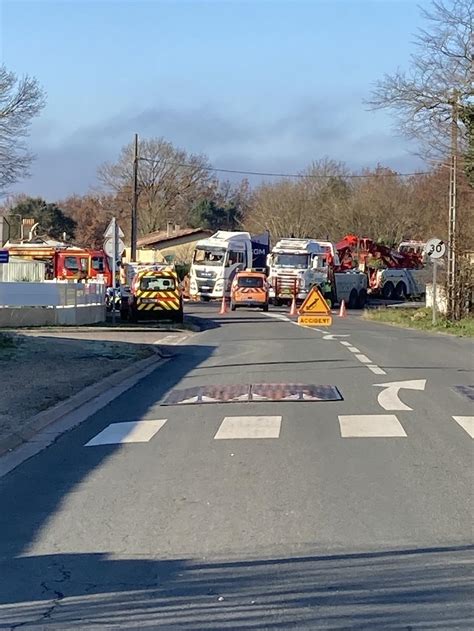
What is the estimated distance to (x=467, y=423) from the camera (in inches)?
484

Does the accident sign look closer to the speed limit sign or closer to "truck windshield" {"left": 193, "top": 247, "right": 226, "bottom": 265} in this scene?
the speed limit sign

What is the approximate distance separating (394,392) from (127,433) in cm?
476

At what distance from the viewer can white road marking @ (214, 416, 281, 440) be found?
1160 cm

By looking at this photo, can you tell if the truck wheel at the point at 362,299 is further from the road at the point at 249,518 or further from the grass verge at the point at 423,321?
the road at the point at 249,518

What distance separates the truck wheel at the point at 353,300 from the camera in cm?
5469

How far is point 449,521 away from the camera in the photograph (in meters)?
7.79

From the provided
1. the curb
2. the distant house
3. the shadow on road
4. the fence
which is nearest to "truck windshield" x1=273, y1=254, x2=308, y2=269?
the fence

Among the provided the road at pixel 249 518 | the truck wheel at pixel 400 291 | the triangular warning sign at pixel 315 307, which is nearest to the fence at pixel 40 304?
the triangular warning sign at pixel 315 307

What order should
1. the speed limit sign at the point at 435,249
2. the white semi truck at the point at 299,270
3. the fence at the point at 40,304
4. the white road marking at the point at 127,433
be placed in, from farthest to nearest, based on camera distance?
the white semi truck at the point at 299,270, the speed limit sign at the point at 435,249, the fence at the point at 40,304, the white road marking at the point at 127,433

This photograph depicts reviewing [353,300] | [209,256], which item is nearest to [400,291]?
A: [353,300]

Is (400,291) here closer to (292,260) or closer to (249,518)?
(292,260)

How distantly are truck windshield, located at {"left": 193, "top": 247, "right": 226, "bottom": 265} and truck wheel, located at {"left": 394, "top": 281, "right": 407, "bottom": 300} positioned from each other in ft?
51.2

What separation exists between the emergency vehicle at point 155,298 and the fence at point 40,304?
2.47 metres

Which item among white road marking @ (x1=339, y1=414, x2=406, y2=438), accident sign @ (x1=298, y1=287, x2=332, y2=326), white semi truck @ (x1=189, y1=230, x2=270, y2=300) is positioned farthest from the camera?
white semi truck @ (x1=189, y1=230, x2=270, y2=300)
